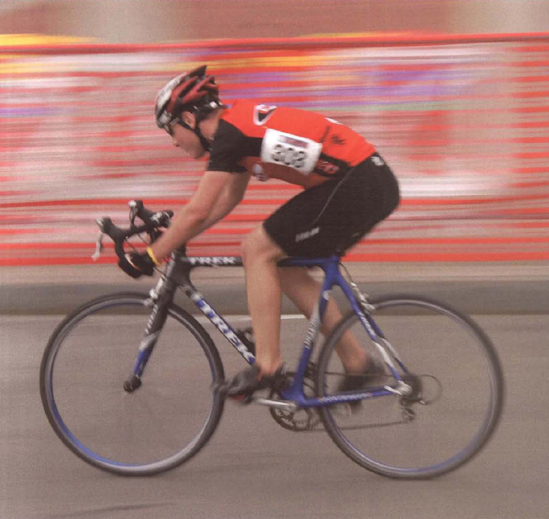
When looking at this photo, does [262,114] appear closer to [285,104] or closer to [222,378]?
[222,378]

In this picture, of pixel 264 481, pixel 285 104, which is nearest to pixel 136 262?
pixel 264 481

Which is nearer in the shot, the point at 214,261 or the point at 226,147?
the point at 226,147

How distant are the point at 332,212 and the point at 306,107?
322 centimetres

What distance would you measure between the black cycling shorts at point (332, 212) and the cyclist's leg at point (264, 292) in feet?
0.18

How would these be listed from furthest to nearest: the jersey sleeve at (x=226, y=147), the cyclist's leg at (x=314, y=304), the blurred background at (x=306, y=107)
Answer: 1. the blurred background at (x=306, y=107)
2. the cyclist's leg at (x=314, y=304)
3. the jersey sleeve at (x=226, y=147)

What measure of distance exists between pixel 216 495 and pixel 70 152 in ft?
12.1

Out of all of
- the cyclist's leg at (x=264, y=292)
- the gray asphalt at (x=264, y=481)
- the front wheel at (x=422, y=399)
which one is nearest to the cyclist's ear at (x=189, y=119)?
the cyclist's leg at (x=264, y=292)

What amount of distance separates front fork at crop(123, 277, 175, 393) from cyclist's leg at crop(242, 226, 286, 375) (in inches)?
14.2

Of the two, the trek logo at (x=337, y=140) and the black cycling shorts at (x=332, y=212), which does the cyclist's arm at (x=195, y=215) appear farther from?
the trek logo at (x=337, y=140)

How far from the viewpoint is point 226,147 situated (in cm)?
381

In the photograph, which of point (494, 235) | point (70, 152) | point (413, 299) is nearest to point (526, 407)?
point (413, 299)

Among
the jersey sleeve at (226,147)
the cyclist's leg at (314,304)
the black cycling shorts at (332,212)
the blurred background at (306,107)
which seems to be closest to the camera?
the jersey sleeve at (226,147)

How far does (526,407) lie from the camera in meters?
4.87

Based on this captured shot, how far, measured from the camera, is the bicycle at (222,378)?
4.02 m
